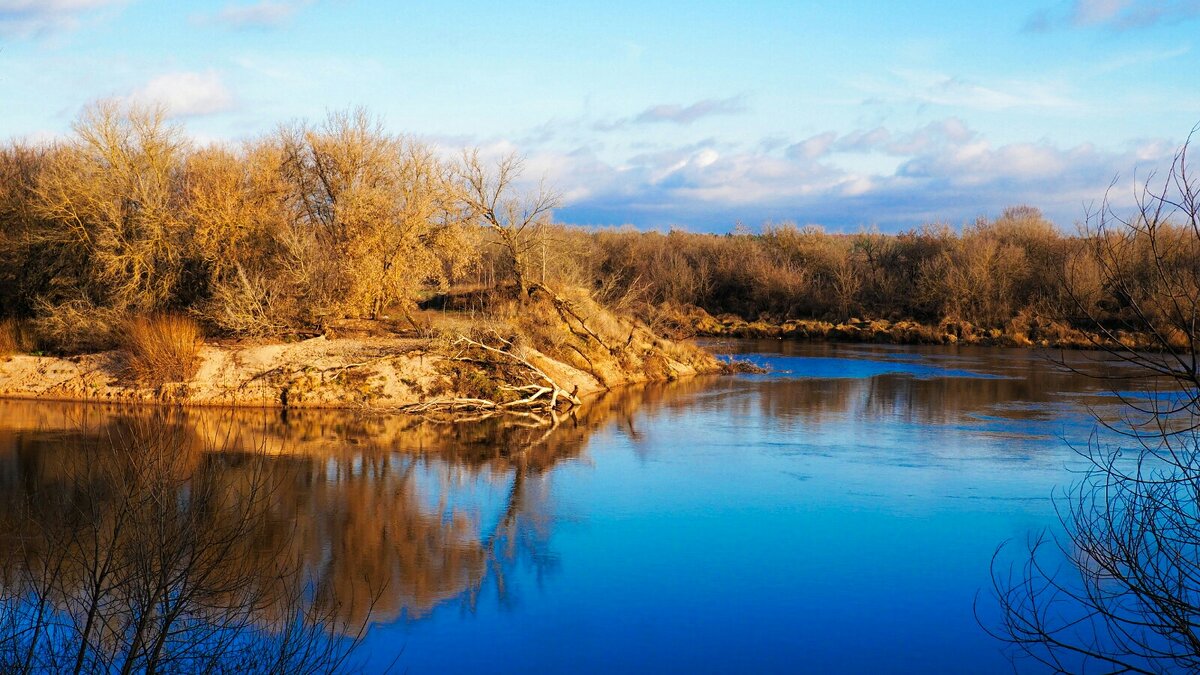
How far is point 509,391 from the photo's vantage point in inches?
955

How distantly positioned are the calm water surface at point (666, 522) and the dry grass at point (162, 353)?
68.3 inches

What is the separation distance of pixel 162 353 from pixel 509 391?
26.9ft

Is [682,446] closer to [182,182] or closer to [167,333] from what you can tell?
[167,333]

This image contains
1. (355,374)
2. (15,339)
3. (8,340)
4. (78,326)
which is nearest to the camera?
(355,374)

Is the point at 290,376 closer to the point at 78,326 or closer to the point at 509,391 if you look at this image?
the point at 509,391

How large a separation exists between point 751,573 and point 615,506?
3497 millimetres

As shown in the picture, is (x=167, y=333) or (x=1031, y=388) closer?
(x=167, y=333)

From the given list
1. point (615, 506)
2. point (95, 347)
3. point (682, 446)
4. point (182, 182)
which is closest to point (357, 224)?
point (182, 182)

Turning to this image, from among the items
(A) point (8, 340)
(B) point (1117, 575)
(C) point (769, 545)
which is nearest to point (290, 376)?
(A) point (8, 340)

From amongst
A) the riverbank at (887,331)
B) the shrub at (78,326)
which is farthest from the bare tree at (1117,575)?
the riverbank at (887,331)

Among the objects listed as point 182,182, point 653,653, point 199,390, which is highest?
point 182,182

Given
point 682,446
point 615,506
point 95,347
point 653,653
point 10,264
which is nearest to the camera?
point 653,653

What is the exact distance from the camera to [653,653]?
9.24 meters

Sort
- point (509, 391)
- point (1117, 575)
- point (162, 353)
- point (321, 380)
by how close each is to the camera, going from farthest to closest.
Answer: point (509, 391) < point (321, 380) < point (162, 353) < point (1117, 575)
